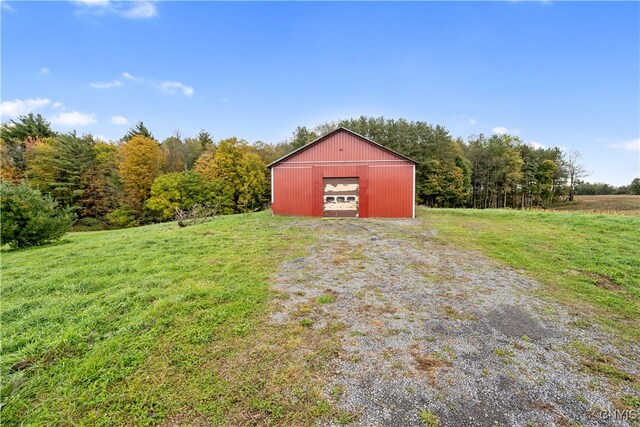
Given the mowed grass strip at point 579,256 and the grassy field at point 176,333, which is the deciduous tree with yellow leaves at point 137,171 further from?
the mowed grass strip at point 579,256

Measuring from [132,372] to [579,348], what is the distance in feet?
16.2

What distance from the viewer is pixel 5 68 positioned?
6.04 metres

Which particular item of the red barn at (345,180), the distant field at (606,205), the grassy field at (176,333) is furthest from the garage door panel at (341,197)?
the distant field at (606,205)

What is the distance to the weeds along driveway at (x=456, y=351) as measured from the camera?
7.13 feet

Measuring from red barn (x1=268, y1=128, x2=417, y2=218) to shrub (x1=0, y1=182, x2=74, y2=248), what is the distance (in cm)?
988

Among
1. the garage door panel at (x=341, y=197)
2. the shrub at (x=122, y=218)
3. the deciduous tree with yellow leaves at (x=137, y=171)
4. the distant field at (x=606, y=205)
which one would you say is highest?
the deciduous tree with yellow leaves at (x=137, y=171)

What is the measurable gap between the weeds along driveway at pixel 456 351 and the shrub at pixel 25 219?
1184 centimetres

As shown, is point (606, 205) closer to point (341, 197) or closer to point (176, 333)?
point (341, 197)

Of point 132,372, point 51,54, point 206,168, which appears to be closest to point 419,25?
point 132,372

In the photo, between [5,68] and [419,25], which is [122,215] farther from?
[419,25]

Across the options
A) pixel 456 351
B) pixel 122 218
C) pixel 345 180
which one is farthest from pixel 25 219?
pixel 122 218

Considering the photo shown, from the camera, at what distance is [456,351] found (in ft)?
9.71

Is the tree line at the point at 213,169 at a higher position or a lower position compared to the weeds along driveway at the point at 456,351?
higher

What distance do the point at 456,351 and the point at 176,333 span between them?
3357 millimetres
